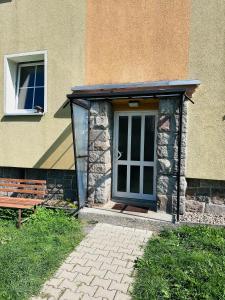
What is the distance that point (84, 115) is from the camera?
5734mm

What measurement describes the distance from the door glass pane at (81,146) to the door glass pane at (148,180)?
1.43 metres

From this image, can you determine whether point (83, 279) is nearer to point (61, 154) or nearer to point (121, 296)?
point (121, 296)

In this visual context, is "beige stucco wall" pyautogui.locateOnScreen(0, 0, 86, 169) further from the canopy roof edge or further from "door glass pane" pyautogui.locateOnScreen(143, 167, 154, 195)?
"door glass pane" pyautogui.locateOnScreen(143, 167, 154, 195)

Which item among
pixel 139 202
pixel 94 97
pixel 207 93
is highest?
pixel 207 93

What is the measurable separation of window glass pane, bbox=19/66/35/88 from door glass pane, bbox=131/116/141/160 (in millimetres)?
2997

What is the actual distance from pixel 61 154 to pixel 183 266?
12.4ft

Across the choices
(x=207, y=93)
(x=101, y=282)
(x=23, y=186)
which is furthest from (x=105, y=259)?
(x=207, y=93)

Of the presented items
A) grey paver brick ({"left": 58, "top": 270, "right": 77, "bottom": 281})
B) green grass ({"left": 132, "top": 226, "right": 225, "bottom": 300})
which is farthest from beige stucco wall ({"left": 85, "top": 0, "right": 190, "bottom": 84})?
grey paver brick ({"left": 58, "top": 270, "right": 77, "bottom": 281})

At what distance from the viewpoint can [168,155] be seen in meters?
5.33

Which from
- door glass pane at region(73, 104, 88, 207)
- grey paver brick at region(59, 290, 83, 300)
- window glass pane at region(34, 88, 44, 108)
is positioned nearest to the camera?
grey paver brick at region(59, 290, 83, 300)

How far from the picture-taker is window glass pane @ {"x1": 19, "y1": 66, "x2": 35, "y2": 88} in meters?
6.91

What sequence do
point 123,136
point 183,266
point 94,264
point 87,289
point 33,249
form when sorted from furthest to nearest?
point 123,136, point 33,249, point 94,264, point 183,266, point 87,289

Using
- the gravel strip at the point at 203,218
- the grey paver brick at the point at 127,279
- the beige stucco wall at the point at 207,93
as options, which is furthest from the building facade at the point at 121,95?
the grey paver brick at the point at 127,279

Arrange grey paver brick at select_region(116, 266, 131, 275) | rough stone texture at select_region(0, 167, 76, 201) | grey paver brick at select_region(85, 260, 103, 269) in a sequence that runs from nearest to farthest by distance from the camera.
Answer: grey paver brick at select_region(116, 266, 131, 275) < grey paver brick at select_region(85, 260, 103, 269) < rough stone texture at select_region(0, 167, 76, 201)
